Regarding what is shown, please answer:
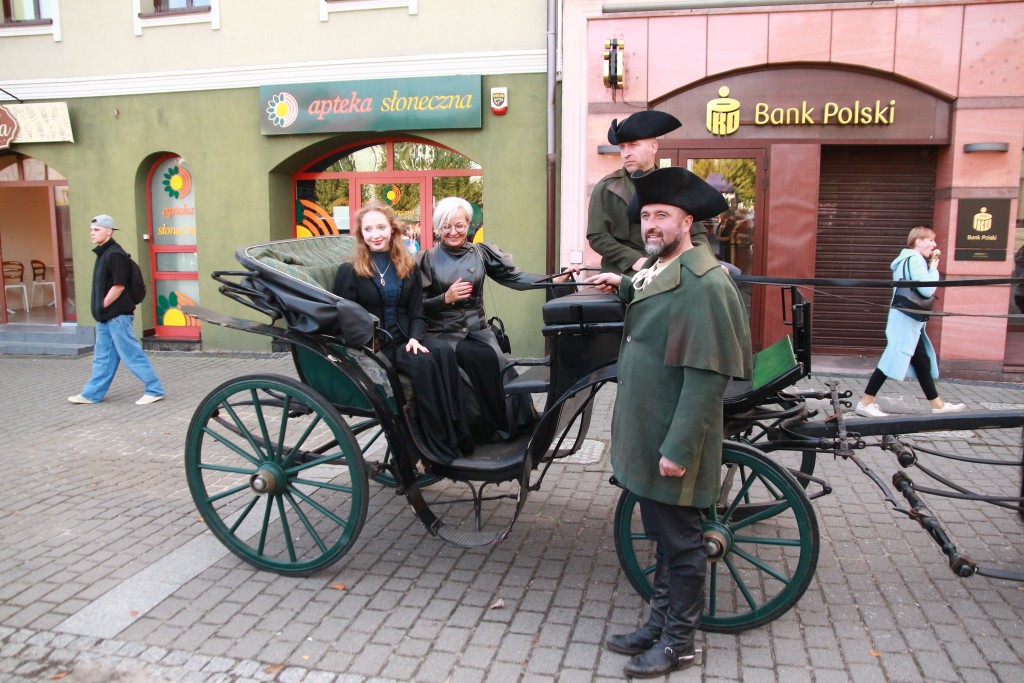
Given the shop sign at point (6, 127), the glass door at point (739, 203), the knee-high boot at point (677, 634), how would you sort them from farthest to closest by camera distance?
1. the shop sign at point (6, 127)
2. the glass door at point (739, 203)
3. the knee-high boot at point (677, 634)

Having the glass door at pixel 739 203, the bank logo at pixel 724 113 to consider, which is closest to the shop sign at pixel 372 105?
the glass door at pixel 739 203

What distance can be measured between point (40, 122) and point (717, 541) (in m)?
11.3

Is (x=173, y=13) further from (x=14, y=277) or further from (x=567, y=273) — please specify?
(x=567, y=273)

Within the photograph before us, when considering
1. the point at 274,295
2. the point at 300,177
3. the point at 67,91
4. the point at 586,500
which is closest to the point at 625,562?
the point at 586,500

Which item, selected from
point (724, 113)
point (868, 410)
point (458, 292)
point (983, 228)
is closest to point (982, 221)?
point (983, 228)

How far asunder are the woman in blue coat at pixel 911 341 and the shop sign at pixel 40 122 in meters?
10.5

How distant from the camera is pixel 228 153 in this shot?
34.1ft

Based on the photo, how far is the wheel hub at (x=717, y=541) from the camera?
3166 mm

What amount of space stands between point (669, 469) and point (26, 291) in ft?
46.7

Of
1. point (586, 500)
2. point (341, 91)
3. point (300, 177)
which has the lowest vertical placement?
point (586, 500)

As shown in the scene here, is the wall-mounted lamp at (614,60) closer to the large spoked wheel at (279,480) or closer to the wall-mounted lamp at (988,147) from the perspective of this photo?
the wall-mounted lamp at (988,147)

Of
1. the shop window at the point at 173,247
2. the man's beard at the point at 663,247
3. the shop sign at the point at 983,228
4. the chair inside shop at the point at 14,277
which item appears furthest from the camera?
the chair inside shop at the point at 14,277

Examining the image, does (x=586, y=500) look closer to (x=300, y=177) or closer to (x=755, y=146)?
(x=755, y=146)

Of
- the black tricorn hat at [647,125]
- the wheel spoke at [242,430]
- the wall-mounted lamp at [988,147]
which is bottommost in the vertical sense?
the wheel spoke at [242,430]
